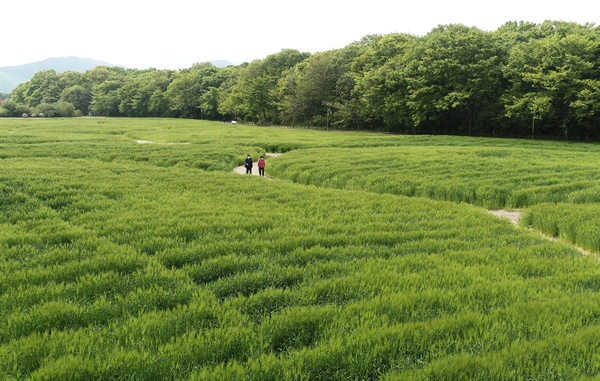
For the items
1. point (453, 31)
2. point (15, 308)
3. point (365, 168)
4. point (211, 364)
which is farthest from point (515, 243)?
point (453, 31)

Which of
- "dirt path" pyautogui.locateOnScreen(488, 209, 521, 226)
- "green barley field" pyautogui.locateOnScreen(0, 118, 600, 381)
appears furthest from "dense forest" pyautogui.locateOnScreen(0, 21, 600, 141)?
"green barley field" pyautogui.locateOnScreen(0, 118, 600, 381)

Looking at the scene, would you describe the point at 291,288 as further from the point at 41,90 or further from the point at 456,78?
the point at 41,90

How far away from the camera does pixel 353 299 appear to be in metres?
6.31

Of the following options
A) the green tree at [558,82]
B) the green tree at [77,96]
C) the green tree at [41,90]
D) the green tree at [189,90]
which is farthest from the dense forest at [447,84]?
the green tree at [41,90]

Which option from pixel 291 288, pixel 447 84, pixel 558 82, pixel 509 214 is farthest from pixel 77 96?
pixel 291 288

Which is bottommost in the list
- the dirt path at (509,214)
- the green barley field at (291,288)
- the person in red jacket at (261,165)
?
the dirt path at (509,214)

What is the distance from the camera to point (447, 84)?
56.9 metres

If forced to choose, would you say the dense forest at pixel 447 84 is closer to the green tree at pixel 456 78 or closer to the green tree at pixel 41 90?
the green tree at pixel 456 78

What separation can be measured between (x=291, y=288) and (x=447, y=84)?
5655cm

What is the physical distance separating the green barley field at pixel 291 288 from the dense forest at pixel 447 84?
1601 inches

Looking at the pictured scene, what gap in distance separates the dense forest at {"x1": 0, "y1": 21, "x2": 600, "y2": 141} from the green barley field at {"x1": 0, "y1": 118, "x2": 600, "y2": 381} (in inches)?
1601

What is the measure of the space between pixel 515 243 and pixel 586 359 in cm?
559

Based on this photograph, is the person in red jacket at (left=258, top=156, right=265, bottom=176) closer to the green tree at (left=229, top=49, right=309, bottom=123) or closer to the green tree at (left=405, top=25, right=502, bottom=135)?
the green tree at (left=405, top=25, right=502, bottom=135)

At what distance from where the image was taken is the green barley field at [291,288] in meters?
4.59
